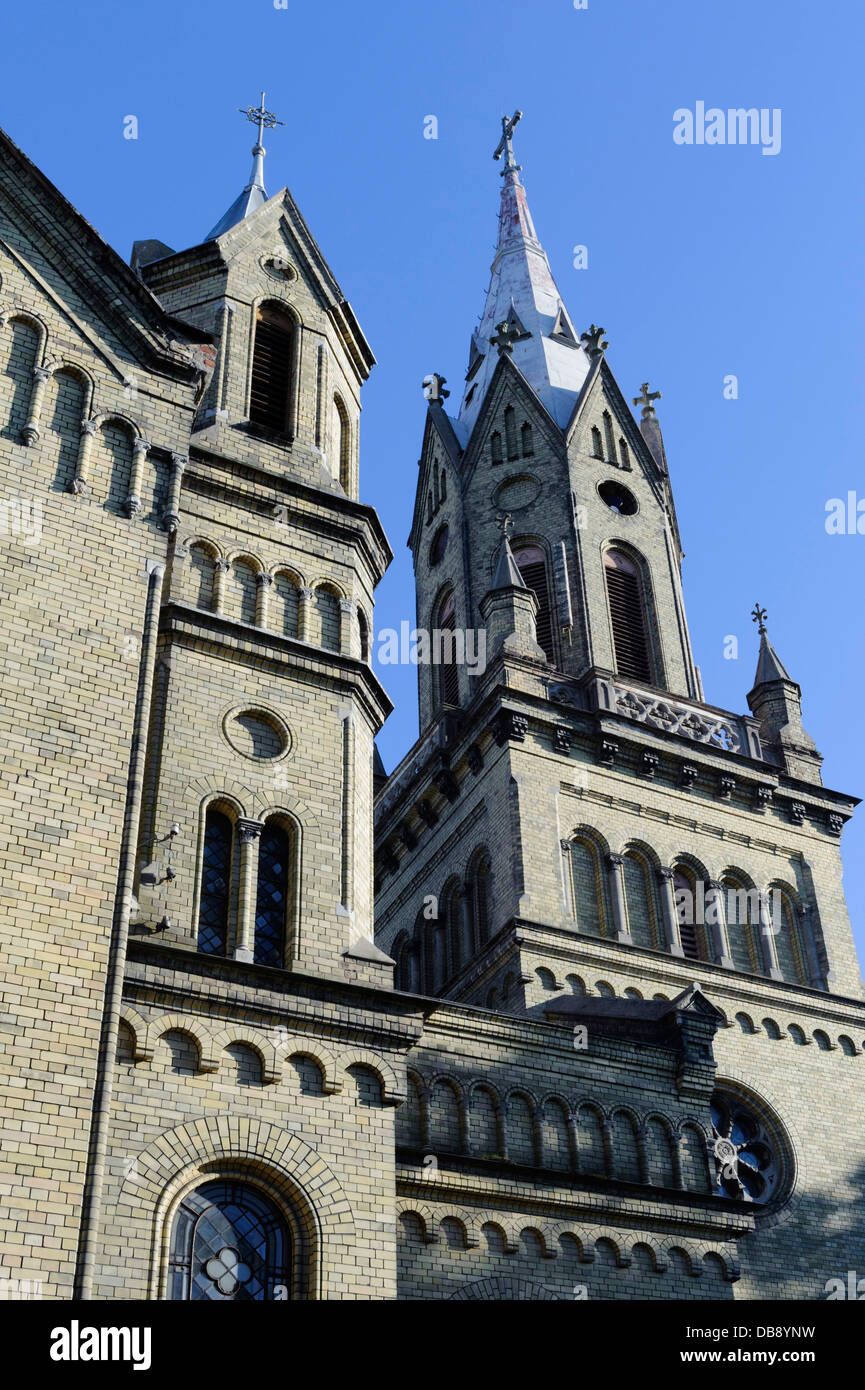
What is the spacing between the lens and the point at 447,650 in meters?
39.4

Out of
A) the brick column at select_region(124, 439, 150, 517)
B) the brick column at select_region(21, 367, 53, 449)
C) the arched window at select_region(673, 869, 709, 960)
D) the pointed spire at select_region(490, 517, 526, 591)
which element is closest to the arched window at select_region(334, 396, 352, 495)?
the brick column at select_region(124, 439, 150, 517)

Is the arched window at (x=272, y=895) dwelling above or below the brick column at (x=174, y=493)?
below

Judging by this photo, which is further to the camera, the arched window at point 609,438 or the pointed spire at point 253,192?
the arched window at point 609,438

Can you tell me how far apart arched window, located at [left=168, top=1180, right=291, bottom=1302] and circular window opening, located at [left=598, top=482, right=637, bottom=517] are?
2683cm

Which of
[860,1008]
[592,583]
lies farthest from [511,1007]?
[592,583]

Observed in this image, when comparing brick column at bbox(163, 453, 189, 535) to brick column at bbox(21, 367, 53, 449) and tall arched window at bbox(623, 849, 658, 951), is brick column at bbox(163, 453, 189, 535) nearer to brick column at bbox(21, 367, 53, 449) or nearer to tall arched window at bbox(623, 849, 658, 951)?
brick column at bbox(21, 367, 53, 449)

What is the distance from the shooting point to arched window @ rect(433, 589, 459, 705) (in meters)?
38.8

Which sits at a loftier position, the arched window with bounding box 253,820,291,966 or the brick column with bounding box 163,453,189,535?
the brick column with bounding box 163,453,189,535

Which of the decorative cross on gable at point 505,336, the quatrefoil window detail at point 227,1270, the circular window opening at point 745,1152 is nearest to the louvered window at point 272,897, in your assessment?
the quatrefoil window detail at point 227,1270

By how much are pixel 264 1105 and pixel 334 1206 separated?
1.30 meters

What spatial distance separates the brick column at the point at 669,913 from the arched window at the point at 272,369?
14278 mm

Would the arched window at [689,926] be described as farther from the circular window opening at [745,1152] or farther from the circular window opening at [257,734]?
the circular window opening at [257,734]

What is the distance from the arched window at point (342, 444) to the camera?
24013 millimetres
